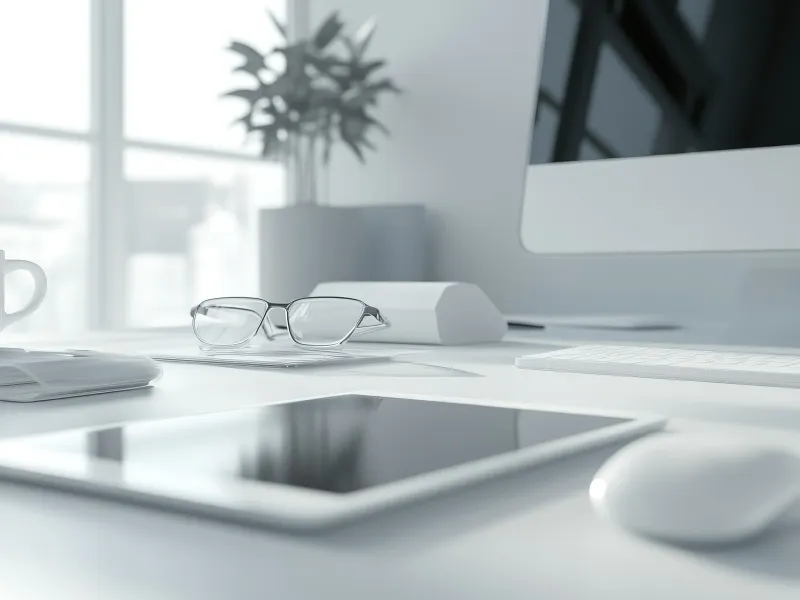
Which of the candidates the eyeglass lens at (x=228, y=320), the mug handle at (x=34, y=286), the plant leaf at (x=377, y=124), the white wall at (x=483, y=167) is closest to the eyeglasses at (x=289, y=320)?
the eyeglass lens at (x=228, y=320)

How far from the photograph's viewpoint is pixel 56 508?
1.02 ft

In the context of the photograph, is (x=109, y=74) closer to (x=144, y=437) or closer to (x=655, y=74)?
(x=655, y=74)

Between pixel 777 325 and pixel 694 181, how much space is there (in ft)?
1.94

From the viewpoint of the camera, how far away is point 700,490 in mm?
259

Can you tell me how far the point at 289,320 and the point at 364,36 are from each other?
53.0 inches

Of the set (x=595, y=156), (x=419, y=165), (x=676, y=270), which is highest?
(x=419, y=165)

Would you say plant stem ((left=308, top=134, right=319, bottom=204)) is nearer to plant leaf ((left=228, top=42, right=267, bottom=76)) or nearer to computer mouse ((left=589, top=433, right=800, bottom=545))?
plant leaf ((left=228, top=42, right=267, bottom=76))

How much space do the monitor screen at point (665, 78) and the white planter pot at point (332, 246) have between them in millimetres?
699

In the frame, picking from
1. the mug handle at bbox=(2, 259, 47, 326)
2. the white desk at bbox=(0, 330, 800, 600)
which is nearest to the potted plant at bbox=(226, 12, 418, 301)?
the mug handle at bbox=(2, 259, 47, 326)

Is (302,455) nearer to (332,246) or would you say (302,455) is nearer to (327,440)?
(327,440)

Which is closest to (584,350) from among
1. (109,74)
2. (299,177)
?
(299,177)

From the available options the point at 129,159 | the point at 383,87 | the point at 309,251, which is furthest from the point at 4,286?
the point at 129,159

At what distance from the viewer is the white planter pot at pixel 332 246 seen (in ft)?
6.15

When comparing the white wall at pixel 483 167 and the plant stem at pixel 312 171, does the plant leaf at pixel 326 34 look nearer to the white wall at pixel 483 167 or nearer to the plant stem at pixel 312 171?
the white wall at pixel 483 167
